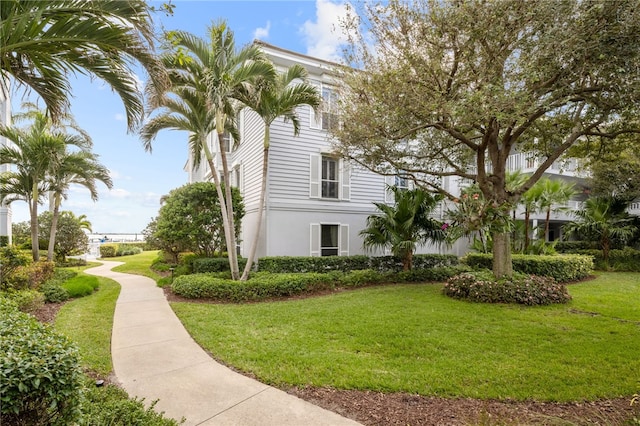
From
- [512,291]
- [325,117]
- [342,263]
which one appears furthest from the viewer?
[325,117]

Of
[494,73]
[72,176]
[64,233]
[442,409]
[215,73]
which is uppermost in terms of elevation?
[215,73]

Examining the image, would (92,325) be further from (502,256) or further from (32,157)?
(502,256)

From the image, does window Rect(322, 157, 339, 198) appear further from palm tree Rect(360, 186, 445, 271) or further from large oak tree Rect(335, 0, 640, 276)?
large oak tree Rect(335, 0, 640, 276)

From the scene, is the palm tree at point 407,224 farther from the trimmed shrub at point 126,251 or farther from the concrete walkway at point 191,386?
the trimmed shrub at point 126,251

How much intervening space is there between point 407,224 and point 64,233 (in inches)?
740

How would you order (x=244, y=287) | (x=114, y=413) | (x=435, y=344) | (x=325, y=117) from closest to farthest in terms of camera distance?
1. (x=114, y=413)
2. (x=435, y=344)
3. (x=244, y=287)
4. (x=325, y=117)

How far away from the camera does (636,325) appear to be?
6309 millimetres

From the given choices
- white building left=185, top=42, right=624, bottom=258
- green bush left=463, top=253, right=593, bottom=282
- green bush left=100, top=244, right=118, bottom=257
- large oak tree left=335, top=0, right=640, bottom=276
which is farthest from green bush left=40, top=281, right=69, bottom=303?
green bush left=100, top=244, right=118, bottom=257

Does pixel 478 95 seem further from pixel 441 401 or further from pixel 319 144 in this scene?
pixel 319 144

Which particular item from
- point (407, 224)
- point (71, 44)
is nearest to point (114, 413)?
point (71, 44)

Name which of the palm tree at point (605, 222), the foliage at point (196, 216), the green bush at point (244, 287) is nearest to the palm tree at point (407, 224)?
the green bush at point (244, 287)

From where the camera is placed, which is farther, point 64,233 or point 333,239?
point 64,233

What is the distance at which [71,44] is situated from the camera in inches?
155

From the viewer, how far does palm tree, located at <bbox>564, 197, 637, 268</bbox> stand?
14812 millimetres
